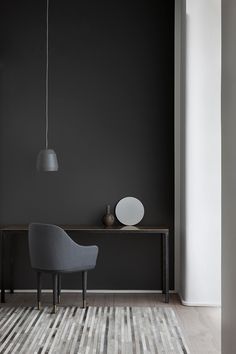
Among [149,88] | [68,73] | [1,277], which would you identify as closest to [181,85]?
[149,88]

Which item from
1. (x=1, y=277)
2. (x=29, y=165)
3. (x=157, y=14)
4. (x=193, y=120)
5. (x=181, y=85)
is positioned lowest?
(x=1, y=277)

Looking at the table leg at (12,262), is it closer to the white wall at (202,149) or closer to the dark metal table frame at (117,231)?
the dark metal table frame at (117,231)

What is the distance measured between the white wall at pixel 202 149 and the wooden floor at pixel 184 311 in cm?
29

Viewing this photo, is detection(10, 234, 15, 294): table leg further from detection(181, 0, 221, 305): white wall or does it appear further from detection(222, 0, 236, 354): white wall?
detection(222, 0, 236, 354): white wall

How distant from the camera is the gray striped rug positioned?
136 inches

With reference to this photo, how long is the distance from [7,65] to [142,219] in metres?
2.22

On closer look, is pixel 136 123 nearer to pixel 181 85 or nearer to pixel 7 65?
pixel 181 85

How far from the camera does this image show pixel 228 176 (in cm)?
268

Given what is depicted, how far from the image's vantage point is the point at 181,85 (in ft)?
17.2

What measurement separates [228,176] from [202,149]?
2.20 metres

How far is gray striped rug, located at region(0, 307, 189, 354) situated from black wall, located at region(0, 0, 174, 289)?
3.07 feet

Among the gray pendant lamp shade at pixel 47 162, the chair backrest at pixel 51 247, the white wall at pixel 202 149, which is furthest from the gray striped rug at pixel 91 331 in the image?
the gray pendant lamp shade at pixel 47 162

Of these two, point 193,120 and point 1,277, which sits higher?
point 193,120

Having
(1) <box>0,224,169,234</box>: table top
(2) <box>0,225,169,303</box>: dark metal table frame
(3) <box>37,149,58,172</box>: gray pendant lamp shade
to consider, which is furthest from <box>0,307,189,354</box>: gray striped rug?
(3) <box>37,149,58,172</box>: gray pendant lamp shade
